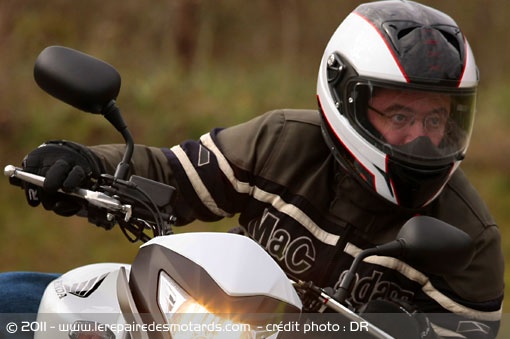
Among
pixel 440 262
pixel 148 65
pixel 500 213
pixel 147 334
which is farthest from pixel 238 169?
pixel 148 65

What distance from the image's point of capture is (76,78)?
2764 millimetres

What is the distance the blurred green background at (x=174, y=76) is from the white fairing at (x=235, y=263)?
4434mm

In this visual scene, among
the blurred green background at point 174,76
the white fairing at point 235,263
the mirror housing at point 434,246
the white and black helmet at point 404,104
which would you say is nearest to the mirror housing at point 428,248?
the mirror housing at point 434,246

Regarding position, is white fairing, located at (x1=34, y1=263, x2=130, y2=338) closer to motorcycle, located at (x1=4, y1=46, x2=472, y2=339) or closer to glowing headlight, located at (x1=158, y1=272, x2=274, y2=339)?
motorcycle, located at (x1=4, y1=46, x2=472, y2=339)

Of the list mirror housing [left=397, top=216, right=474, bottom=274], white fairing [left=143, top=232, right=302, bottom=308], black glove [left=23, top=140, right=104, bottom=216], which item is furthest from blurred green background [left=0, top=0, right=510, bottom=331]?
white fairing [left=143, top=232, right=302, bottom=308]

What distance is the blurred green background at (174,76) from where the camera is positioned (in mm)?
7145

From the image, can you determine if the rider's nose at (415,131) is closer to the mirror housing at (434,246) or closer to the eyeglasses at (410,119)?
the eyeglasses at (410,119)

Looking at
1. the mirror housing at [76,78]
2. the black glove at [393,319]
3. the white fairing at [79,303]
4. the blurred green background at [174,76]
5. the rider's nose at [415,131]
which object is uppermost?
the mirror housing at [76,78]

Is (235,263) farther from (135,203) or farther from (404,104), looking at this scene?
(404,104)

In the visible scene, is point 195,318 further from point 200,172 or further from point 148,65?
point 148,65

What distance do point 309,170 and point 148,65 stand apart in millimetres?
6714

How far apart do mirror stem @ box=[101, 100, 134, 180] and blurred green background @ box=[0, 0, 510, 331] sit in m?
3.77

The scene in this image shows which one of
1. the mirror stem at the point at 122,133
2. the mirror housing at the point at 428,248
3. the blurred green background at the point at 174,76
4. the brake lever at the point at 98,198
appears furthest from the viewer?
the blurred green background at the point at 174,76

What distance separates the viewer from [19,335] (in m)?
2.74
